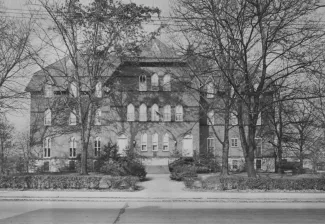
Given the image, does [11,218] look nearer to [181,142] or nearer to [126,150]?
[126,150]

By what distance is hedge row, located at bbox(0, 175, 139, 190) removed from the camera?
1969 cm

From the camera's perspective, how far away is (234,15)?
65.3 ft

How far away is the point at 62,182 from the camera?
19766 mm

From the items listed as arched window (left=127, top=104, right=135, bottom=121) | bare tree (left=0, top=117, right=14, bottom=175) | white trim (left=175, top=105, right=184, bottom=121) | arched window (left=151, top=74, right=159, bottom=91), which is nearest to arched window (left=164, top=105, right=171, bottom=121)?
white trim (left=175, top=105, right=184, bottom=121)

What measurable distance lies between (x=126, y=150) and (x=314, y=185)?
2177 centimetres

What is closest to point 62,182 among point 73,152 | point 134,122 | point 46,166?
point 134,122

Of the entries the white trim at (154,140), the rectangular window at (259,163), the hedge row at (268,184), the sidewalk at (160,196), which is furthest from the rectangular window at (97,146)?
the hedge row at (268,184)

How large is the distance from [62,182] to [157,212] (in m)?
8.36

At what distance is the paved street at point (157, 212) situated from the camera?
38.2 feet

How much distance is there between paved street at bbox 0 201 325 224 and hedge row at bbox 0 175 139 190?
3.68m

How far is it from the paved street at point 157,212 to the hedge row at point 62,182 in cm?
368

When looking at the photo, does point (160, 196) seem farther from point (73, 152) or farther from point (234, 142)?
point (234, 142)

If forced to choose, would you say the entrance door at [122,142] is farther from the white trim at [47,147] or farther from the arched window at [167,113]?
the white trim at [47,147]

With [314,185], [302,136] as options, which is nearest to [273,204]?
[314,185]
